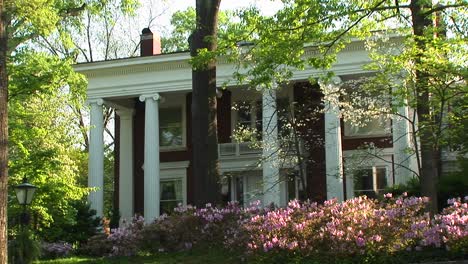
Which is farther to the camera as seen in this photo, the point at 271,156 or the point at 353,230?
the point at 271,156

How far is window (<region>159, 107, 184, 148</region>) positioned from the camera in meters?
27.7

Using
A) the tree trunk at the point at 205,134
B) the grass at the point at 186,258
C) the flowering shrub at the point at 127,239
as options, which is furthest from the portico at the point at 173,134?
the grass at the point at 186,258

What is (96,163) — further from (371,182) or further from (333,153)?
(371,182)

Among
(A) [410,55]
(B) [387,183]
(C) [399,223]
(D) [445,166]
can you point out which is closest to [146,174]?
(B) [387,183]

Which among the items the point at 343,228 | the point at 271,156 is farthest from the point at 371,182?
the point at 343,228

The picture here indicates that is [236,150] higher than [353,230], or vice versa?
[236,150]

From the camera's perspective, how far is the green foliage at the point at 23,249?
13.7 m

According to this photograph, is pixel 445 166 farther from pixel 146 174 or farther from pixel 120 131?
pixel 120 131

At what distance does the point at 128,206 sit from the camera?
1065 inches

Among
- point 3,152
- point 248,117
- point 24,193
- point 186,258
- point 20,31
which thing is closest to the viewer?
point 3,152

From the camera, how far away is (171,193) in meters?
27.5

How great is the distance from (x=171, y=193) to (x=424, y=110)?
1684 cm

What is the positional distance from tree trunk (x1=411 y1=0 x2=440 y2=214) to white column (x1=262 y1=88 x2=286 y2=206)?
7372 millimetres

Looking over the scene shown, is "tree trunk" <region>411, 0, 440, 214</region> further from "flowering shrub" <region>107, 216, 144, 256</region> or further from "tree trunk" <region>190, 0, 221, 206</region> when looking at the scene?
"flowering shrub" <region>107, 216, 144, 256</region>
